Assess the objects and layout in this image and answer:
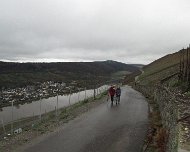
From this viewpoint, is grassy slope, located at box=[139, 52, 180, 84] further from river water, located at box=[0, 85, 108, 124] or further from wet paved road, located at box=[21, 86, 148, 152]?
wet paved road, located at box=[21, 86, 148, 152]

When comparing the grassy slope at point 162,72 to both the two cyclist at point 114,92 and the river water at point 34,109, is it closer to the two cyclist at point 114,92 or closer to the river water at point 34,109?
the river water at point 34,109

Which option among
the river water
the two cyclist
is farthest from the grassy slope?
the two cyclist

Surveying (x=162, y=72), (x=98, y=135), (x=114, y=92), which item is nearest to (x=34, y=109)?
(x=162, y=72)

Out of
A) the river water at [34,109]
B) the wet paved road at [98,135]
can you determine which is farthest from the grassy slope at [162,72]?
the wet paved road at [98,135]

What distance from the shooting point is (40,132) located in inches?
691

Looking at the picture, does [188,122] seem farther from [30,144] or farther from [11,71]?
[11,71]

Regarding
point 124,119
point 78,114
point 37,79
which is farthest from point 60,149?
point 37,79

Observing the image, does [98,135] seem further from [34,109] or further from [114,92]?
[34,109]

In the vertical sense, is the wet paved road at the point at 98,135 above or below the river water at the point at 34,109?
above

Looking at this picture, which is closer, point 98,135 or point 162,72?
point 98,135

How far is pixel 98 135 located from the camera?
16422mm

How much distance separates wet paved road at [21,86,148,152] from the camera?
46.2 ft

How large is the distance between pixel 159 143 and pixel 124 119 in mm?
7326

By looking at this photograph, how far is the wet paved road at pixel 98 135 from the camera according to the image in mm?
14086
